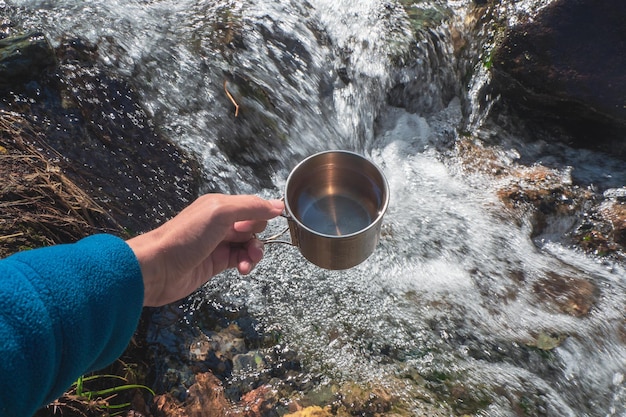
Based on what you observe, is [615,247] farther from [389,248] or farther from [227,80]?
[227,80]

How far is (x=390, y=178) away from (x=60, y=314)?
2.82m

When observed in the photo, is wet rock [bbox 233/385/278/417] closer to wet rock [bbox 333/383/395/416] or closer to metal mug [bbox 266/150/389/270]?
wet rock [bbox 333/383/395/416]

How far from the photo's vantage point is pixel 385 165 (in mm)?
3904

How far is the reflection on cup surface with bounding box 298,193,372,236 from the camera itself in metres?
2.16

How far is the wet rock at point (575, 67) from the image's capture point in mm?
3762

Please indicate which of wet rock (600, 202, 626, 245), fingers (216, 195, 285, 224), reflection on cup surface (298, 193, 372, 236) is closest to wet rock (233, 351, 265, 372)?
reflection on cup surface (298, 193, 372, 236)

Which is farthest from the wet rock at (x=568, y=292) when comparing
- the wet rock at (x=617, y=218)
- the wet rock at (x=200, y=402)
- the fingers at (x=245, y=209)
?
the fingers at (x=245, y=209)

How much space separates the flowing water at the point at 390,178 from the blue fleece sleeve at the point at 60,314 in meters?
1.29

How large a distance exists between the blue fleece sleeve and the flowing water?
4.23ft

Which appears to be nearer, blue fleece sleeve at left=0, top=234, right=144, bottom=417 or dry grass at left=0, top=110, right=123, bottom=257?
blue fleece sleeve at left=0, top=234, right=144, bottom=417

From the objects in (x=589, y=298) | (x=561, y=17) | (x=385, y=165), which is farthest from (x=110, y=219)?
(x=561, y=17)

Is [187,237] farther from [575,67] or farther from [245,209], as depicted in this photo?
[575,67]

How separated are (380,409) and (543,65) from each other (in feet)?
9.45

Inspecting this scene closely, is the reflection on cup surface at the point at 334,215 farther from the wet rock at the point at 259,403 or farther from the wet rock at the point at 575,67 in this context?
the wet rock at the point at 575,67
